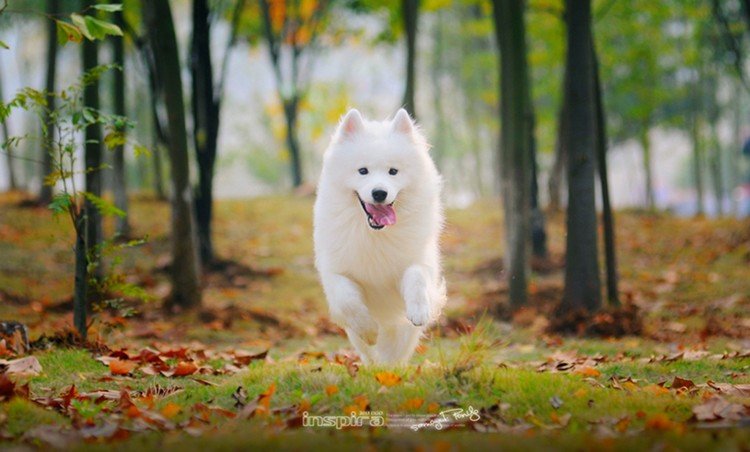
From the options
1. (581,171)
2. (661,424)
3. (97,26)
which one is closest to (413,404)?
(661,424)

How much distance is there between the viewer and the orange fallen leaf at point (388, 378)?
4.38 meters

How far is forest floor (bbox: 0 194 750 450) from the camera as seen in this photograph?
3.49 m

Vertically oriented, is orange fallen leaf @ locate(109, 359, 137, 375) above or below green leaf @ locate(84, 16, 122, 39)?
below

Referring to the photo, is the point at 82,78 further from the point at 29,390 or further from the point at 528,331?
the point at 528,331

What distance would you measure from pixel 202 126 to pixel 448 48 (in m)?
23.6

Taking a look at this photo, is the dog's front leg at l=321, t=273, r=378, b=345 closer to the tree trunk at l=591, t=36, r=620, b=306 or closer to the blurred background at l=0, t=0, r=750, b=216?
the blurred background at l=0, t=0, r=750, b=216

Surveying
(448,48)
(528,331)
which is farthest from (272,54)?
(528,331)

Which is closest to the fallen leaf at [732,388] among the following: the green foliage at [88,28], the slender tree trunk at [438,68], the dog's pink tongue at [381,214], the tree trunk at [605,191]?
the dog's pink tongue at [381,214]

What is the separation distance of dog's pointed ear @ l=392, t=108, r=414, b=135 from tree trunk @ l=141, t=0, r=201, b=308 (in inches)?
184

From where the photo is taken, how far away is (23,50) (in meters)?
31.2

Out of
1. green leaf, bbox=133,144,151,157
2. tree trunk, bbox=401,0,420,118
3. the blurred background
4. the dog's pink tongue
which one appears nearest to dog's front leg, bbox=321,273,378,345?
the dog's pink tongue

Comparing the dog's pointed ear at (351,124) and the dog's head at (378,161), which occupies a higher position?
the dog's pointed ear at (351,124)

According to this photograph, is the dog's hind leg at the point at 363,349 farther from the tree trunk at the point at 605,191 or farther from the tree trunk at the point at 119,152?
the tree trunk at the point at 119,152

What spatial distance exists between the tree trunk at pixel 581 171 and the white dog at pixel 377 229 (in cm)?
352
